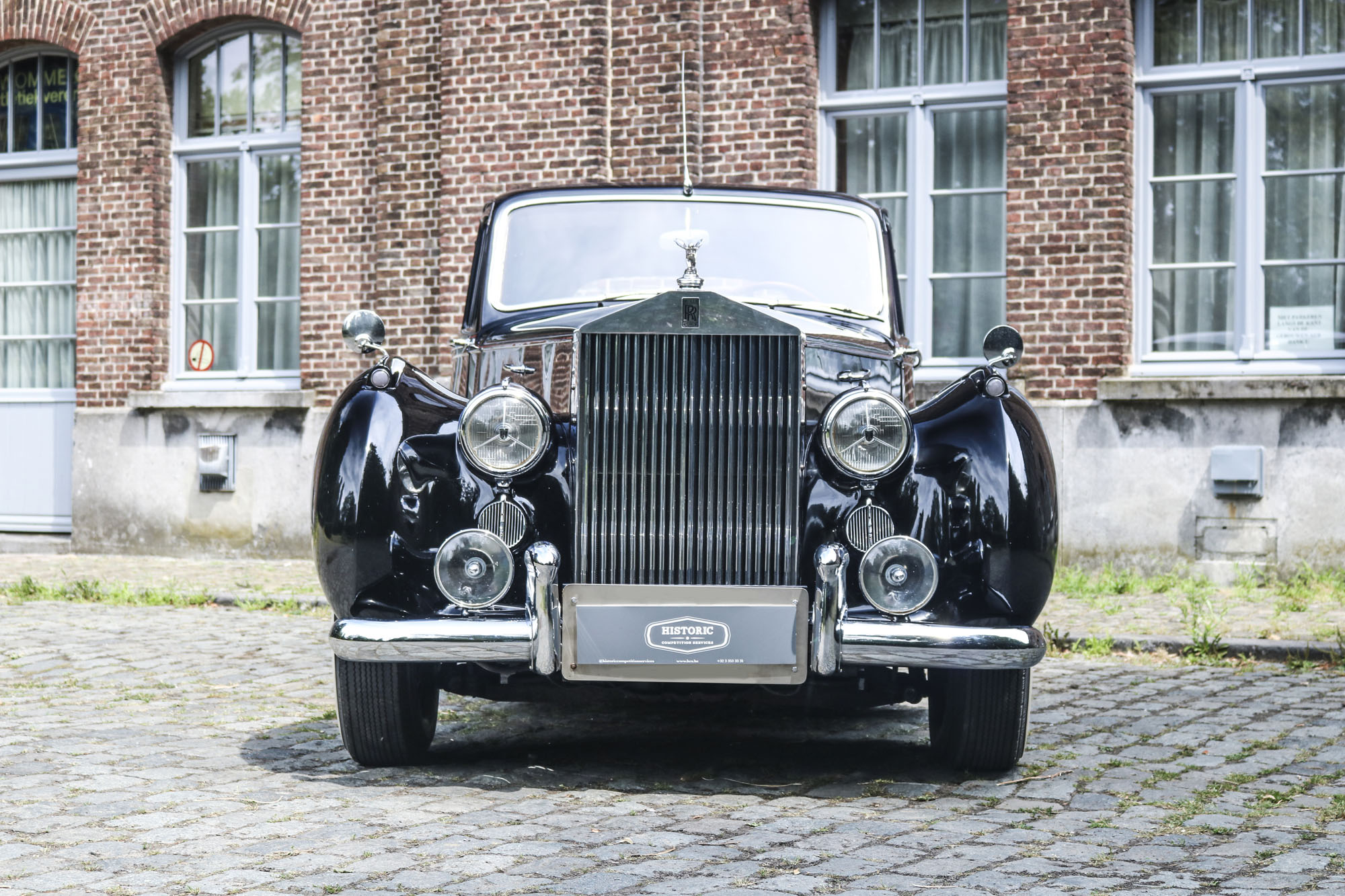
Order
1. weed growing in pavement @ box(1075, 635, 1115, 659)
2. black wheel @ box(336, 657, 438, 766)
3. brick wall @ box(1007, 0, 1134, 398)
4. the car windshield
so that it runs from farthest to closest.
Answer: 1. brick wall @ box(1007, 0, 1134, 398)
2. weed growing in pavement @ box(1075, 635, 1115, 659)
3. the car windshield
4. black wheel @ box(336, 657, 438, 766)

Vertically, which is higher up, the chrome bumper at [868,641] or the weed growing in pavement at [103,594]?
the chrome bumper at [868,641]

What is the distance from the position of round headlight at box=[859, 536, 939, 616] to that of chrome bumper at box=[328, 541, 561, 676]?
0.85 meters

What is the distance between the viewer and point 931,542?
4562mm

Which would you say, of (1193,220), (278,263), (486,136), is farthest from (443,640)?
(278,263)

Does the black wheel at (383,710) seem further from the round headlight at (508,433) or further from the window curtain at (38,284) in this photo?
the window curtain at (38,284)

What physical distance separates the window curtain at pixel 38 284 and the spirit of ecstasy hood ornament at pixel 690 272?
9677 millimetres

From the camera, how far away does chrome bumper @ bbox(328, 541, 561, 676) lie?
4375 millimetres

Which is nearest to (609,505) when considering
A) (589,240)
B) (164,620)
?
(589,240)

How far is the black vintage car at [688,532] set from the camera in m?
4.40

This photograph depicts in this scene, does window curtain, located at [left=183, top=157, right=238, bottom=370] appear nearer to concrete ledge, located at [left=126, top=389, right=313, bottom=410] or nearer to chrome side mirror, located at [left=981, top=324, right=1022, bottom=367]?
concrete ledge, located at [left=126, top=389, right=313, bottom=410]

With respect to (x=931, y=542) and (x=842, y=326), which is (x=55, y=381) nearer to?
(x=842, y=326)

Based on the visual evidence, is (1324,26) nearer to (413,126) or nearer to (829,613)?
(413,126)

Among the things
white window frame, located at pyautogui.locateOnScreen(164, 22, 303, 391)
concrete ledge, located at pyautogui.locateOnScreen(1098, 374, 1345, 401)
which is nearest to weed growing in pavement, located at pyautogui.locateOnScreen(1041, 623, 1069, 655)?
concrete ledge, located at pyautogui.locateOnScreen(1098, 374, 1345, 401)

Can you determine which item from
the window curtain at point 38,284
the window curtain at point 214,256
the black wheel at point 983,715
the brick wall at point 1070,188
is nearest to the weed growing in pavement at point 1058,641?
the brick wall at point 1070,188
